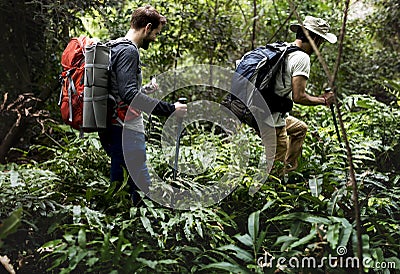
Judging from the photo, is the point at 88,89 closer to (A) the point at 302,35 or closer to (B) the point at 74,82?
(B) the point at 74,82

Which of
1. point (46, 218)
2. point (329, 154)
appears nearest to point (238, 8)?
point (329, 154)

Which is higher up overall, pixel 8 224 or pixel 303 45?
pixel 303 45

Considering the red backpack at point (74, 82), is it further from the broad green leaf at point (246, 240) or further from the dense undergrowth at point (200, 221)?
the broad green leaf at point (246, 240)

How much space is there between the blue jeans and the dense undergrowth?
0.13 meters

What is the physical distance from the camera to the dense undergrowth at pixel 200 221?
10.5 ft

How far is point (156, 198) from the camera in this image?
4094 mm

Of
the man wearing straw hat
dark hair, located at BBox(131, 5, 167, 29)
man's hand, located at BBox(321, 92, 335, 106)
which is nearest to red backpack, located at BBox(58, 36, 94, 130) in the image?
dark hair, located at BBox(131, 5, 167, 29)

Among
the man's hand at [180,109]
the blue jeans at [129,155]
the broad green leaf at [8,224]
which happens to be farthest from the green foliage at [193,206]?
the man's hand at [180,109]

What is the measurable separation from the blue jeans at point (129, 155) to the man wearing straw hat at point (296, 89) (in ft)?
3.64

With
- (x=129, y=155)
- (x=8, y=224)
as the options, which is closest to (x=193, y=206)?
(x=129, y=155)

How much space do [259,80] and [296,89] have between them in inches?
11.9

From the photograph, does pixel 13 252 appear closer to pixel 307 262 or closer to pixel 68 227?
pixel 68 227

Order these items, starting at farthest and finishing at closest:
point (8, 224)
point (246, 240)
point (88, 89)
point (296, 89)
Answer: point (296, 89) < point (88, 89) < point (246, 240) < point (8, 224)

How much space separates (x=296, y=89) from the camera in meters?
4.13
